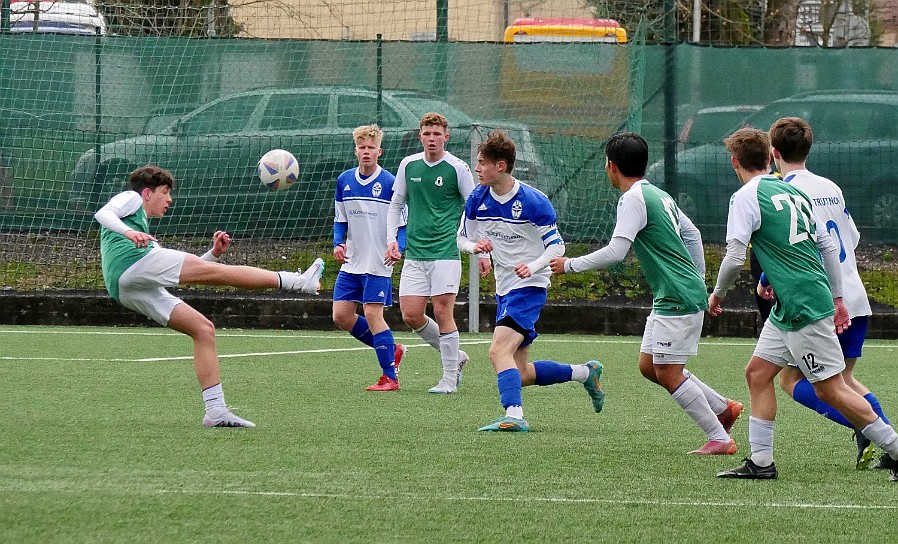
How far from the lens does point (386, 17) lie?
14531 mm

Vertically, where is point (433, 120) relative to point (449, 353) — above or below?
above

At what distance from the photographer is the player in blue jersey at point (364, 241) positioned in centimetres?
985

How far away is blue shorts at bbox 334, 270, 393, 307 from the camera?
9844mm

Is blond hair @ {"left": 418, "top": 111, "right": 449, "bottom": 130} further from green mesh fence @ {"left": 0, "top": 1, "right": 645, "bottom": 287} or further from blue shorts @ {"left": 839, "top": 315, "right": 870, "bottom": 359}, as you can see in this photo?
green mesh fence @ {"left": 0, "top": 1, "right": 645, "bottom": 287}

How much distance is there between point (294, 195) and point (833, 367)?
9186 millimetres

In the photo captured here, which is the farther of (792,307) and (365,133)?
(365,133)

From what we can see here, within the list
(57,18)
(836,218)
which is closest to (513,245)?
(836,218)

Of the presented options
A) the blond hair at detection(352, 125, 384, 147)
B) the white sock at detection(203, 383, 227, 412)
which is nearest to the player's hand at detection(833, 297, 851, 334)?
the white sock at detection(203, 383, 227, 412)

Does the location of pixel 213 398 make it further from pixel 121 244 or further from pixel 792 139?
pixel 792 139

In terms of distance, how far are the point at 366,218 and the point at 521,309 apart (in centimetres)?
258

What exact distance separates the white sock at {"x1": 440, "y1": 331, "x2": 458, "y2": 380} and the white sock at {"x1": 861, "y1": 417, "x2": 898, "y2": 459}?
12.7ft

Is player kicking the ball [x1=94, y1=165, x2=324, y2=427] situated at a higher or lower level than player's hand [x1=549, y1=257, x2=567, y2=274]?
lower

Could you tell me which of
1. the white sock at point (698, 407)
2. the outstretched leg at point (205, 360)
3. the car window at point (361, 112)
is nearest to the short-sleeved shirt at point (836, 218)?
the white sock at point (698, 407)

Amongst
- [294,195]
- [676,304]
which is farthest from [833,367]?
[294,195]
